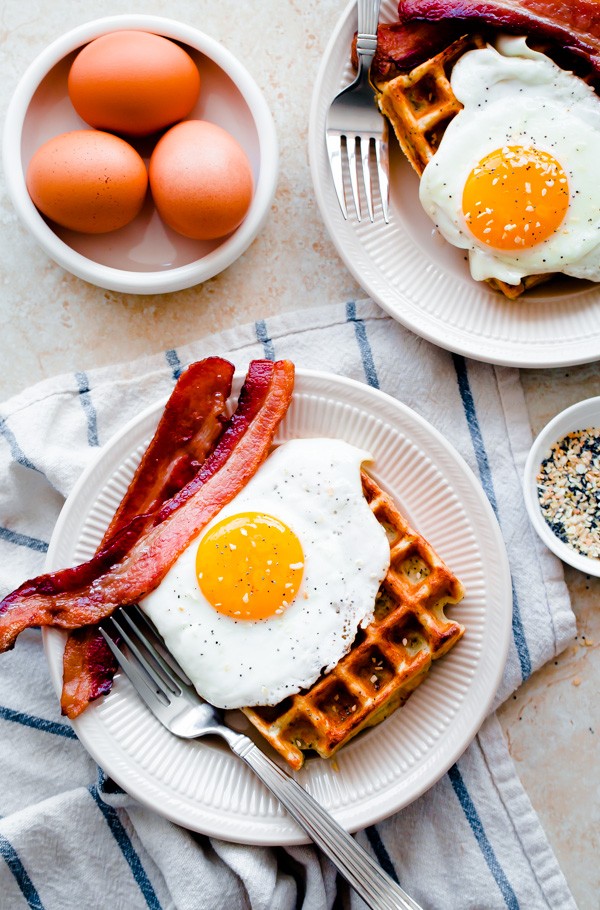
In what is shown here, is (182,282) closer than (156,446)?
No

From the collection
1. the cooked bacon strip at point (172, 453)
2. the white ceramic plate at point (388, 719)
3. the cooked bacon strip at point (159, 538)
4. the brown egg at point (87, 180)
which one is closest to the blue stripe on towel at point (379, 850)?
the white ceramic plate at point (388, 719)

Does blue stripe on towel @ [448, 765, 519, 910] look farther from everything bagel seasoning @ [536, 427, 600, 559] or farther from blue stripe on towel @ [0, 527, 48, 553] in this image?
blue stripe on towel @ [0, 527, 48, 553]

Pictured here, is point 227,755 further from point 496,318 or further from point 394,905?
point 496,318

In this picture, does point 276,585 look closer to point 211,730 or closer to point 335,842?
point 211,730

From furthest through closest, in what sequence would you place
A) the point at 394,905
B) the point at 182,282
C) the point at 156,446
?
the point at 182,282
the point at 156,446
the point at 394,905

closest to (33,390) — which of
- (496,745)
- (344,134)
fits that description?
(344,134)

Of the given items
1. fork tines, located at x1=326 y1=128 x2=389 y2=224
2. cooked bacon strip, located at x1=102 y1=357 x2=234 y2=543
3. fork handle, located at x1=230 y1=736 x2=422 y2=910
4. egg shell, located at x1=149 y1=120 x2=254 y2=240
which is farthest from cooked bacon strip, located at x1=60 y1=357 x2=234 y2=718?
fork tines, located at x1=326 y1=128 x2=389 y2=224
